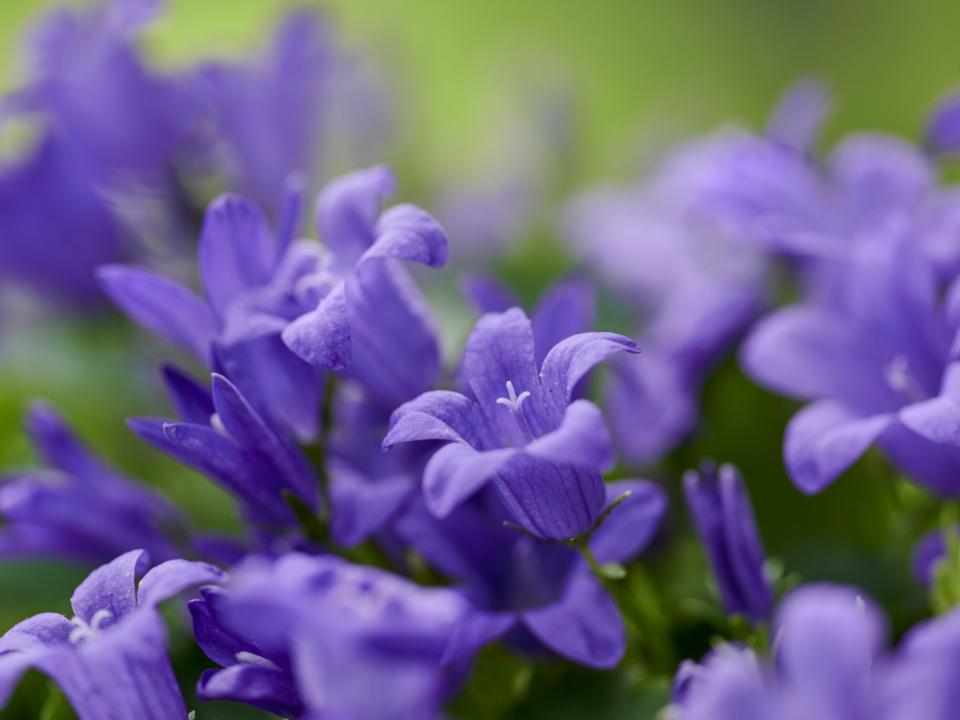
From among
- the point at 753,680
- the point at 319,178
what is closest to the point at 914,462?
the point at 753,680

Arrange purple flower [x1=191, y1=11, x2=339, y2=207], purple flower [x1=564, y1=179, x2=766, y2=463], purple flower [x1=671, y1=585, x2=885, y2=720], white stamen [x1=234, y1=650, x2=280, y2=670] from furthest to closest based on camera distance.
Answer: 1. purple flower [x1=191, y1=11, x2=339, y2=207]
2. purple flower [x1=564, y1=179, x2=766, y2=463]
3. white stamen [x1=234, y1=650, x2=280, y2=670]
4. purple flower [x1=671, y1=585, x2=885, y2=720]

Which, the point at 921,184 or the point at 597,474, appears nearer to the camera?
the point at 597,474

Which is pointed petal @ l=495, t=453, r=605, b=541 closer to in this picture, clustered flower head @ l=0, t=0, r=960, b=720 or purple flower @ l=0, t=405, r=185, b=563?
clustered flower head @ l=0, t=0, r=960, b=720

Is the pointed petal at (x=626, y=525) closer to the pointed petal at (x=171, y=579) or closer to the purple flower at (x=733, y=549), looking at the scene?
the purple flower at (x=733, y=549)

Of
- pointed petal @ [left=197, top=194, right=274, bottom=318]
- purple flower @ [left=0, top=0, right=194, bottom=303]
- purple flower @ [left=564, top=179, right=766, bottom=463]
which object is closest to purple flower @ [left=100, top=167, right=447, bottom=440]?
pointed petal @ [left=197, top=194, right=274, bottom=318]

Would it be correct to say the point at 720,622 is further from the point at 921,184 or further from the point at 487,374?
the point at 921,184
